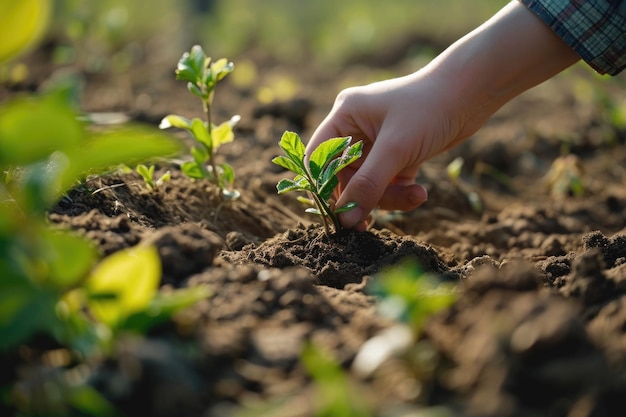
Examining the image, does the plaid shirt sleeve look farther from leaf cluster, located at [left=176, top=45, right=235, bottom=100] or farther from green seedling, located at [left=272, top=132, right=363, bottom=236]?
leaf cluster, located at [left=176, top=45, right=235, bottom=100]

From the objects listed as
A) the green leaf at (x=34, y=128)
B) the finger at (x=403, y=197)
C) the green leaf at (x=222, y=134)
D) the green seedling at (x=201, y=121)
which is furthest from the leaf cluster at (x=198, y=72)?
the green leaf at (x=34, y=128)

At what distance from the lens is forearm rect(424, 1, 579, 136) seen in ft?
7.73

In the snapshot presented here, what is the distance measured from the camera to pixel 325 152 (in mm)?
1982

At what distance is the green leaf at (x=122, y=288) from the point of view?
4.07 feet

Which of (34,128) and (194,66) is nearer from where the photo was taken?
(34,128)

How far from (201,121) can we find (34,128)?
123 centimetres

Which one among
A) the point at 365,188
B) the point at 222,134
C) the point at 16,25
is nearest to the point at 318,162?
the point at 365,188

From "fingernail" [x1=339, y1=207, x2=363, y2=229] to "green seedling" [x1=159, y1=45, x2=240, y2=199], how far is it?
444mm

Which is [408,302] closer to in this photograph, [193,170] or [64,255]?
[64,255]

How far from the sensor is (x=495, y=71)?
94.8 inches

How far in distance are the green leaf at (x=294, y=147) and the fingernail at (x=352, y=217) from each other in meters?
0.25

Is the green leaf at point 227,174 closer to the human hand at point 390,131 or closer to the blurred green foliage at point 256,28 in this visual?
the human hand at point 390,131

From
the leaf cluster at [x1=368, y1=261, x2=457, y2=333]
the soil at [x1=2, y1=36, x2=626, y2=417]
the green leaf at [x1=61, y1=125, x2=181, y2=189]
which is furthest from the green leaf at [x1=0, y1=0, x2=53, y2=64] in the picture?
the leaf cluster at [x1=368, y1=261, x2=457, y2=333]

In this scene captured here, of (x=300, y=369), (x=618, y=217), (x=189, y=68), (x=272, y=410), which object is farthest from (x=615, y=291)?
(x=618, y=217)
